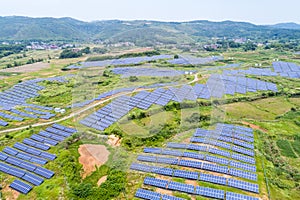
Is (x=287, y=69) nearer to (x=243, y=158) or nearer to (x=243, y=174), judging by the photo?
(x=243, y=158)

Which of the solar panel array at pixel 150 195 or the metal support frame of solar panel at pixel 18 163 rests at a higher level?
the solar panel array at pixel 150 195

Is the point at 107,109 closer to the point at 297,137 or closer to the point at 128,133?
the point at 128,133

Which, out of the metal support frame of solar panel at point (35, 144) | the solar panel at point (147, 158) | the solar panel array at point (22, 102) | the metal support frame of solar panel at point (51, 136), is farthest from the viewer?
the solar panel array at point (22, 102)

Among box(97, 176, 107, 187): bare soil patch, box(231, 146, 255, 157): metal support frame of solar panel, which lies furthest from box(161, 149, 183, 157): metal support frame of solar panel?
box(97, 176, 107, 187): bare soil patch

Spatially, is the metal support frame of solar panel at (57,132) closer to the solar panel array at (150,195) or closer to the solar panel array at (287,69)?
the solar panel array at (150,195)

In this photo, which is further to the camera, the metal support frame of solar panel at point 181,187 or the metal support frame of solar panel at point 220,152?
the metal support frame of solar panel at point 220,152

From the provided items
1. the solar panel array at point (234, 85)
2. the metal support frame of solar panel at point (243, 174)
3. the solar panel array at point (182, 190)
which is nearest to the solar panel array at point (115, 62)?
the solar panel array at point (182, 190)

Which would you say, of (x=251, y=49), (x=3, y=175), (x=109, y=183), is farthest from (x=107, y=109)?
(x=251, y=49)
